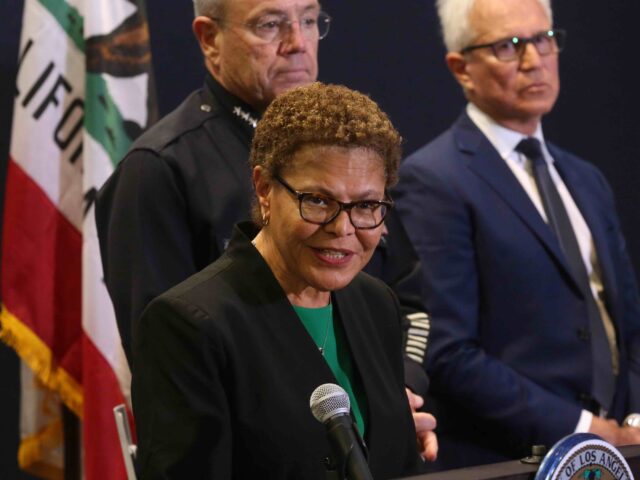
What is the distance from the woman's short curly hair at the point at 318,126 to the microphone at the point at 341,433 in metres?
0.50

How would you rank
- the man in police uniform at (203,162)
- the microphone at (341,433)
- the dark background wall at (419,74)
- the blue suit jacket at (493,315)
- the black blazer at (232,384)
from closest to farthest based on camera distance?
the microphone at (341,433)
the black blazer at (232,384)
the man in police uniform at (203,162)
the blue suit jacket at (493,315)
the dark background wall at (419,74)

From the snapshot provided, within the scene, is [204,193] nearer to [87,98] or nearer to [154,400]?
[154,400]

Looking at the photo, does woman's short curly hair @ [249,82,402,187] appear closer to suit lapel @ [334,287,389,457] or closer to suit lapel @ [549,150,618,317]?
suit lapel @ [334,287,389,457]

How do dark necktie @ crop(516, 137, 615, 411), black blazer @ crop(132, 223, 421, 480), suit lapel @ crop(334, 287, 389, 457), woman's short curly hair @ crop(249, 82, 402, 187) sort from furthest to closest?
dark necktie @ crop(516, 137, 615, 411), suit lapel @ crop(334, 287, 389, 457), woman's short curly hair @ crop(249, 82, 402, 187), black blazer @ crop(132, 223, 421, 480)

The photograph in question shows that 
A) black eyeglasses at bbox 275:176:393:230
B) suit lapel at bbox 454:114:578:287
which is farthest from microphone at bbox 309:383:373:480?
suit lapel at bbox 454:114:578:287

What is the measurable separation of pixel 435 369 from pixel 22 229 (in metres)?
1.26

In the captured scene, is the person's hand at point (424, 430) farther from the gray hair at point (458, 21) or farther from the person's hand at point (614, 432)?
the gray hair at point (458, 21)

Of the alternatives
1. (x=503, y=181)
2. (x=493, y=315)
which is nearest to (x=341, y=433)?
(x=493, y=315)

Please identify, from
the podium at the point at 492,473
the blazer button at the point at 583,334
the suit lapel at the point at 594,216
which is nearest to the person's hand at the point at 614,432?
the blazer button at the point at 583,334

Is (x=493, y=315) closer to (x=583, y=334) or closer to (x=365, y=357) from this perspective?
(x=583, y=334)

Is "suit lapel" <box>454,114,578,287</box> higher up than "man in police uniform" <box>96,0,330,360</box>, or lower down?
lower down

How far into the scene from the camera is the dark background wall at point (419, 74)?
3.99m

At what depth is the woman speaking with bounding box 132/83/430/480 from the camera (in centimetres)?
192

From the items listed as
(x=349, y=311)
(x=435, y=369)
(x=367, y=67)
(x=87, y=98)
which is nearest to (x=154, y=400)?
(x=349, y=311)
